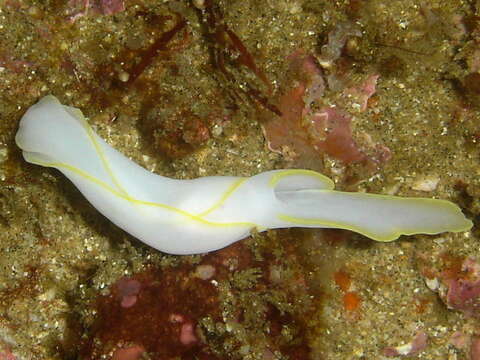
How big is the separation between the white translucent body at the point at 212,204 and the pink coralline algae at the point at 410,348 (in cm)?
149

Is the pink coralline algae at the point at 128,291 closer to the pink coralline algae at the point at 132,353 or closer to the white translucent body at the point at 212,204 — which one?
the pink coralline algae at the point at 132,353

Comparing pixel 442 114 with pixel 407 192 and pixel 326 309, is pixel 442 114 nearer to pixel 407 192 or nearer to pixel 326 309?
pixel 407 192

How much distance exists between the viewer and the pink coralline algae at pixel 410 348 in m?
4.97

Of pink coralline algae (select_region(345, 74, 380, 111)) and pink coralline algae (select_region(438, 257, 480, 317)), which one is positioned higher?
pink coralline algae (select_region(345, 74, 380, 111))

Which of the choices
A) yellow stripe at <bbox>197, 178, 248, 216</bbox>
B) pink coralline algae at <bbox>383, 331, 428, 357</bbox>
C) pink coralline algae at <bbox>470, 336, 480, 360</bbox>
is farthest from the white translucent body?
pink coralline algae at <bbox>470, 336, 480, 360</bbox>

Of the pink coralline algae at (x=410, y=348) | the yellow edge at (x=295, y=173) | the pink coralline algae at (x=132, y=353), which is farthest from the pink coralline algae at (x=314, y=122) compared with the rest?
the pink coralline algae at (x=132, y=353)

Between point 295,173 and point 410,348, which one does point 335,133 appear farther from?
point 410,348

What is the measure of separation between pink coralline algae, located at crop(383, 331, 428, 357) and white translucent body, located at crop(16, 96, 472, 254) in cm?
149

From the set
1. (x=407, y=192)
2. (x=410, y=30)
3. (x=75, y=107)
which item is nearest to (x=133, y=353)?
(x=75, y=107)

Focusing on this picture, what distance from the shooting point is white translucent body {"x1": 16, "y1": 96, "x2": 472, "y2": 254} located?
4109 millimetres

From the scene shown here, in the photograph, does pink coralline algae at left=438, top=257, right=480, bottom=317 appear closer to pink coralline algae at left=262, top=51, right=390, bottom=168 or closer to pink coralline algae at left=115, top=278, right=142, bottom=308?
pink coralline algae at left=262, top=51, right=390, bottom=168

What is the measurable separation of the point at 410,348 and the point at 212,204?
2829 mm

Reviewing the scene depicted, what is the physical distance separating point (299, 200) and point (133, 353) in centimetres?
212

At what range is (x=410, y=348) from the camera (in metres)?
4.99
